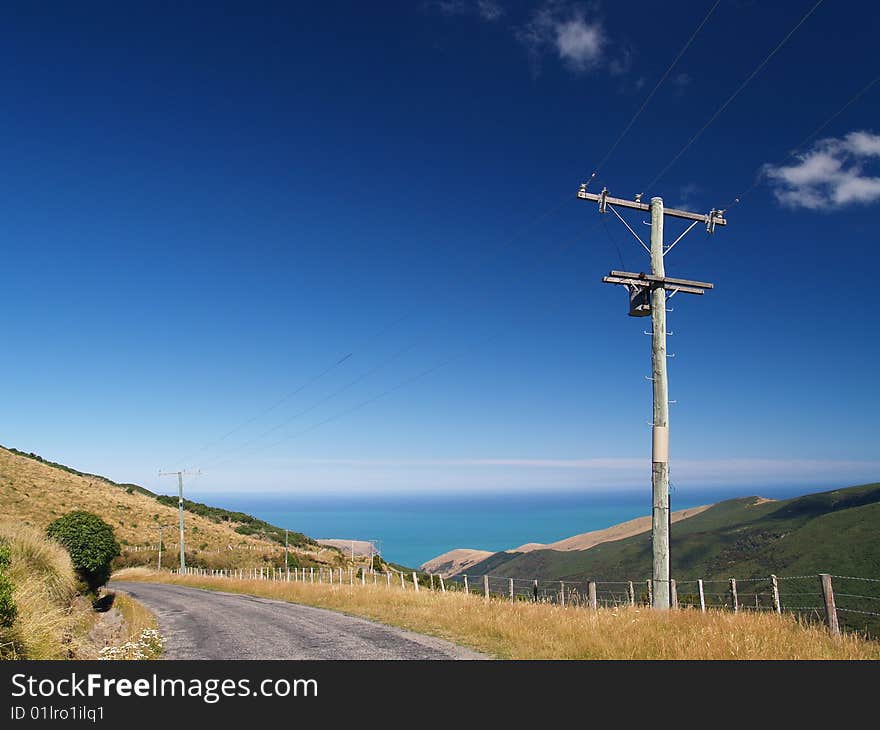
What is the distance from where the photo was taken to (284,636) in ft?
52.0

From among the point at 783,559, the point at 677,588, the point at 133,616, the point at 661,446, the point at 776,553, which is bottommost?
the point at 783,559

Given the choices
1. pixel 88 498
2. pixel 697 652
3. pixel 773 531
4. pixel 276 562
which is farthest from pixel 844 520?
pixel 697 652

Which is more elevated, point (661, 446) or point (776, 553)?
point (661, 446)

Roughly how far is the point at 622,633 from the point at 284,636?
871 cm

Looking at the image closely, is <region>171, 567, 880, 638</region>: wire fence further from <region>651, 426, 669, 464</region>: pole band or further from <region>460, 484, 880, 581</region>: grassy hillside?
<region>460, 484, 880, 581</region>: grassy hillside

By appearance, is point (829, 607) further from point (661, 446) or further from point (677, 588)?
point (677, 588)

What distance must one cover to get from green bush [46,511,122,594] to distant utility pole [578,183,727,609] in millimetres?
22584

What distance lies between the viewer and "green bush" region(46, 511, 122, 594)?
2492 cm

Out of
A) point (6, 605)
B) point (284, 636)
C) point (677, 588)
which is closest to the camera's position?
point (6, 605)

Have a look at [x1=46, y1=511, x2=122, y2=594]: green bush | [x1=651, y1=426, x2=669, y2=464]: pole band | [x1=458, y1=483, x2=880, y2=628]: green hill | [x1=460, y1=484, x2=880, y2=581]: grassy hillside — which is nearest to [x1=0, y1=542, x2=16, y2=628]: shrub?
[x1=651, y1=426, x2=669, y2=464]: pole band

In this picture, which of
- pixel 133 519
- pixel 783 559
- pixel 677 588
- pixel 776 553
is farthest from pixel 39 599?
pixel 776 553
